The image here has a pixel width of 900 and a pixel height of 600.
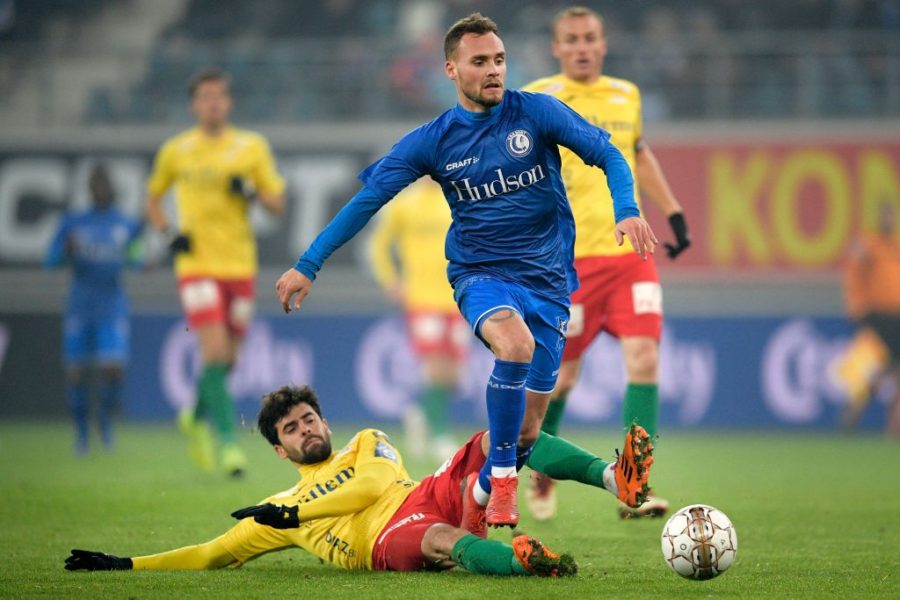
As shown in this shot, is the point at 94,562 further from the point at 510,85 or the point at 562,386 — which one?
the point at 510,85

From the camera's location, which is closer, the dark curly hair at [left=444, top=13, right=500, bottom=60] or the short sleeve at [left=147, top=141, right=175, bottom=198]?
the dark curly hair at [left=444, top=13, right=500, bottom=60]

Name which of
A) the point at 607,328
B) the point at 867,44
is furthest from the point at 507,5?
the point at 607,328

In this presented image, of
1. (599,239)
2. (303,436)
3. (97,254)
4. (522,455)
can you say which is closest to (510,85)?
(97,254)

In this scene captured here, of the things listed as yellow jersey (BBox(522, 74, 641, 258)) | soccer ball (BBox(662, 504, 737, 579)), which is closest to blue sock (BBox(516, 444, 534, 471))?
soccer ball (BBox(662, 504, 737, 579))

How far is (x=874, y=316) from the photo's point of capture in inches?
623

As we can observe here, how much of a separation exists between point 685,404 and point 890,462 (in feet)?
13.1

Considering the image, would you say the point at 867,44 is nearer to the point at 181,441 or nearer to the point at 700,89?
the point at 700,89

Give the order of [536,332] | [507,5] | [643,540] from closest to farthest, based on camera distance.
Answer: [536,332] < [643,540] < [507,5]

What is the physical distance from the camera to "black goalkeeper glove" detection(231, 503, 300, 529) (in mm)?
5375

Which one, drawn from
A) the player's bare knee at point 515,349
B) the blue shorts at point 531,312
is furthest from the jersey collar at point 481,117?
the player's bare knee at point 515,349

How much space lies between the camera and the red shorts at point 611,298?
300 inches

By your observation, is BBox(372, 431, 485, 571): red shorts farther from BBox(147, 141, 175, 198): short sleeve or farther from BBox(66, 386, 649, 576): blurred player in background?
BBox(147, 141, 175, 198): short sleeve

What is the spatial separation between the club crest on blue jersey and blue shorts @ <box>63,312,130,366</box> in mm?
8400

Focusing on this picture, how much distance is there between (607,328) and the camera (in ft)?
25.5
